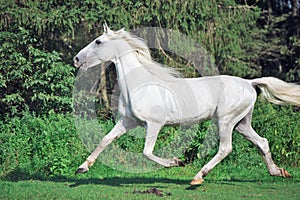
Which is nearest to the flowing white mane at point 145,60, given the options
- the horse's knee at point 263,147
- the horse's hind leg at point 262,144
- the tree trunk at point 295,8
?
the horse's hind leg at point 262,144

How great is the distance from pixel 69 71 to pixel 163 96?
579 cm

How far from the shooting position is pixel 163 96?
315 inches

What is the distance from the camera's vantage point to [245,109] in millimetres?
8250

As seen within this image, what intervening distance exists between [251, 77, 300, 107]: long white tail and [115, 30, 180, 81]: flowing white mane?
1.31m

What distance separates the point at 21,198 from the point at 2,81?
634cm

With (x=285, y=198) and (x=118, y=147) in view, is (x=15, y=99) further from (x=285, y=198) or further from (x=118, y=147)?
(x=285, y=198)

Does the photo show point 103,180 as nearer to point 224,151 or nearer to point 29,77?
point 224,151

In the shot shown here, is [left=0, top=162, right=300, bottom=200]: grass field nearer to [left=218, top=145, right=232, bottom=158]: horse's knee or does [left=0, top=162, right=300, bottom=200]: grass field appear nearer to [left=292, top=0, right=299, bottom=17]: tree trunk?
[left=218, top=145, right=232, bottom=158]: horse's knee

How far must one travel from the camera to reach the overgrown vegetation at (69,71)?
1027 centimetres

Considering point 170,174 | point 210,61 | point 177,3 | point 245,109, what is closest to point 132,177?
point 170,174

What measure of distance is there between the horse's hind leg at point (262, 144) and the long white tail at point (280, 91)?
0.46m

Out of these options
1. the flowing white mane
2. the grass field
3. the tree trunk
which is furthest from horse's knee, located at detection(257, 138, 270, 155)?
the tree trunk

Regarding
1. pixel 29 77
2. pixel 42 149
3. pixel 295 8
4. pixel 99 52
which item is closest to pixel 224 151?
pixel 99 52

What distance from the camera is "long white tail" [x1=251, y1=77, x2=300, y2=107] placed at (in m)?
8.43
